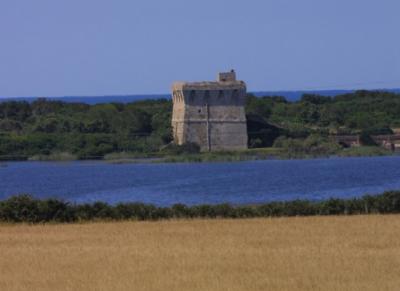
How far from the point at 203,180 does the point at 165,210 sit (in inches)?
1247

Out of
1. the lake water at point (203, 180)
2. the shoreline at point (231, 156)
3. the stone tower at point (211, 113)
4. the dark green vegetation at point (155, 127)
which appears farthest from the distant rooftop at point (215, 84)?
the lake water at point (203, 180)

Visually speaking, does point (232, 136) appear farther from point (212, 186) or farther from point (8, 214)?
point (8, 214)

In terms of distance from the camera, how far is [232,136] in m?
79.1

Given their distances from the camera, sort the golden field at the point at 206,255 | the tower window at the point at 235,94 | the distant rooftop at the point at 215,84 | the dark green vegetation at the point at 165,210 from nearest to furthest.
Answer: the golden field at the point at 206,255, the dark green vegetation at the point at 165,210, the distant rooftop at the point at 215,84, the tower window at the point at 235,94

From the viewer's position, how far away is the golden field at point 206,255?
1911 cm

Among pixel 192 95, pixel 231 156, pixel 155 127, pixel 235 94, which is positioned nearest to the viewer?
pixel 231 156

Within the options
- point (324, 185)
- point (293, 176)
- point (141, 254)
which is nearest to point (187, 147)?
point (293, 176)

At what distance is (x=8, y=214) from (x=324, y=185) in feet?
91.5

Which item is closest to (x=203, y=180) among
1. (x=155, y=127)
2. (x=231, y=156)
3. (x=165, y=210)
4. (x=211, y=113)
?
Result: (x=231, y=156)

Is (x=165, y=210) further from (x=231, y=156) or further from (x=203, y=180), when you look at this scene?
(x=231, y=156)

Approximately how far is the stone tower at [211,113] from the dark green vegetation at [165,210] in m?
45.1

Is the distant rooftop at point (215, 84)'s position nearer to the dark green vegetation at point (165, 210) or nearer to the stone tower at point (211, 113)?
the stone tower at point (211, 113)

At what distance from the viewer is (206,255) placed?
22.4m

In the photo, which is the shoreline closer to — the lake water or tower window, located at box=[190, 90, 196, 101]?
the lake water
